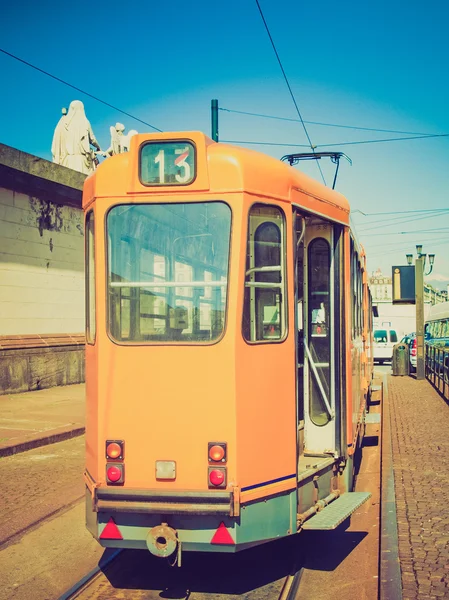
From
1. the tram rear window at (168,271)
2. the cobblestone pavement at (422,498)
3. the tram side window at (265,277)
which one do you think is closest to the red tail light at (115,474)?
the tram rear window at (168,271)

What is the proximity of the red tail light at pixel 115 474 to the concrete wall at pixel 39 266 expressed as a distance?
11.6 m

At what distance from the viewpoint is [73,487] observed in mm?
Result: 7777

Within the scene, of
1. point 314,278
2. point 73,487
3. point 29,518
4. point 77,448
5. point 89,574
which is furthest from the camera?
point 77,448

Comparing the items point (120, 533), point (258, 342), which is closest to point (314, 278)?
point (258, 342)

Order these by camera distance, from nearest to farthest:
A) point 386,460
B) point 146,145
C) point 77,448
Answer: point 146,145 → point 386,460 → point 77,448

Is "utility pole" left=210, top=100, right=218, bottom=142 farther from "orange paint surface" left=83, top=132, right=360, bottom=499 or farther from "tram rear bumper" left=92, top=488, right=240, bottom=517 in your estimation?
"tram rear bumper" left=92, top=488, right=240, bottom=517

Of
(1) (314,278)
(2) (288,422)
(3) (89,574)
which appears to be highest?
(1) (314,278)

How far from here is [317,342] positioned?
5.80m

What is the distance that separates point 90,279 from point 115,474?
1.41 m

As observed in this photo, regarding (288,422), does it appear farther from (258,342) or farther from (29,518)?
(29,518)

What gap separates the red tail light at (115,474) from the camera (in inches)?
172

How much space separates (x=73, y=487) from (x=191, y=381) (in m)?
4.07

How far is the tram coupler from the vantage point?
13.8ft

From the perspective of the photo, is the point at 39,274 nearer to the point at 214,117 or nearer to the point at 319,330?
the point at 214,117
